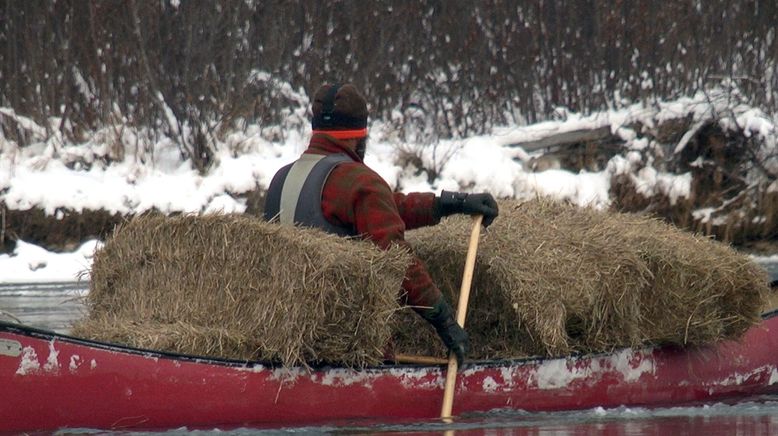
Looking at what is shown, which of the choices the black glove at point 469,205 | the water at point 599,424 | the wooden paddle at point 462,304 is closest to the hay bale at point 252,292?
the water at point 599,424

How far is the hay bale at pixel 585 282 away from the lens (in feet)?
25.0

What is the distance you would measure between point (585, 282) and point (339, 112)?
1.58m

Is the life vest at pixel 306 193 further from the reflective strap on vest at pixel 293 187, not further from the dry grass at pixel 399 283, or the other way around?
the dry grass at pixel 399 283

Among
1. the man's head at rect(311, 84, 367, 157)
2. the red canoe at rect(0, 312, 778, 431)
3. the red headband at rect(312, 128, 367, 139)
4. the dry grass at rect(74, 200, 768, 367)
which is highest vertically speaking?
the man's head at rect(311, 84, 367, 157)

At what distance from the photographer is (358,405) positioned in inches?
282

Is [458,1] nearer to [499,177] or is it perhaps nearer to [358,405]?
[499,177]

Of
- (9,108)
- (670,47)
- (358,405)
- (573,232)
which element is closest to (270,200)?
(358,405)

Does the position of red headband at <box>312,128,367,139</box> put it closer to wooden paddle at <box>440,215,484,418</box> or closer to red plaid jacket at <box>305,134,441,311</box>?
red plaid jacket at <box>305,134,441,311</box>

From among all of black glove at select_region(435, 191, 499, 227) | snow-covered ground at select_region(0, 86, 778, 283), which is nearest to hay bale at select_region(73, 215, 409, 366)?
black glove at select_region(435, 191, 499, 227)

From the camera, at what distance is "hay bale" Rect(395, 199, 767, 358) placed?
300 inches

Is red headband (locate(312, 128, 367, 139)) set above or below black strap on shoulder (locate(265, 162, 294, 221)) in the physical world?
above

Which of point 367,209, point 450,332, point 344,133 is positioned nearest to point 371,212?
point 367,209

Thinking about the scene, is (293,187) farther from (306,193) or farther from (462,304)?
(462,304)

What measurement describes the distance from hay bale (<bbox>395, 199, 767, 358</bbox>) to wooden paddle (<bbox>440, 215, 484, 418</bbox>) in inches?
6.5
